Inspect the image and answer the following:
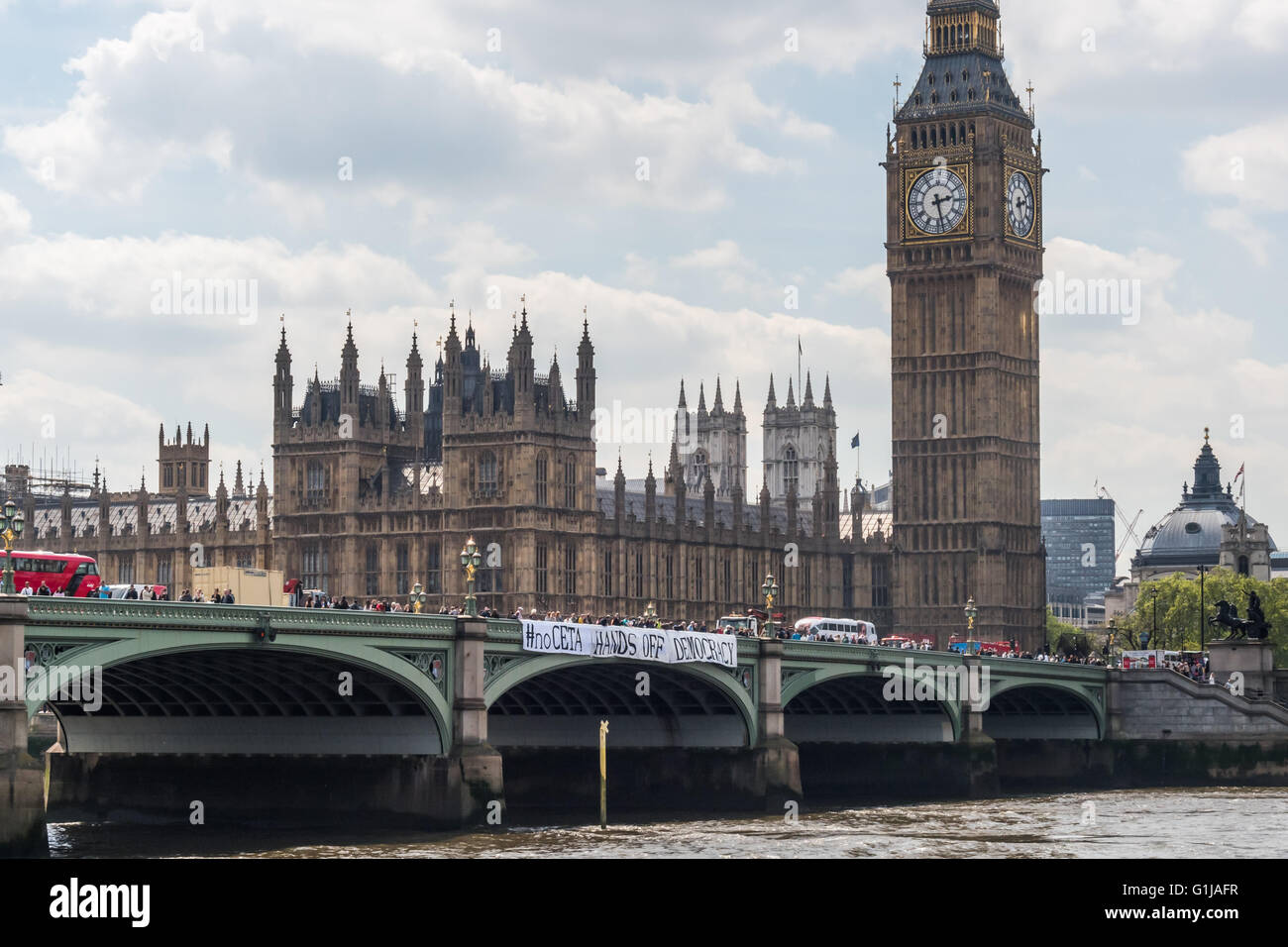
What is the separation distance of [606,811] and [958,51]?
8077 cm

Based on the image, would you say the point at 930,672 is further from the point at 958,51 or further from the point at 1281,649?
the point at 958,51

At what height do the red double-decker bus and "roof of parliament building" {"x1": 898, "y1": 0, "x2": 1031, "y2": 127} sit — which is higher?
"roof of parliament building" {"x1": 898, "y1": 0, "x2": 1031, "y2": 127}

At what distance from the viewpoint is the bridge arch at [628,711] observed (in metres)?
81.6

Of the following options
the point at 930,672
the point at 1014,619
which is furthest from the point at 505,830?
the point at 1014,619

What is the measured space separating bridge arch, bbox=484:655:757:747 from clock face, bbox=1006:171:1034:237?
70.6 metres

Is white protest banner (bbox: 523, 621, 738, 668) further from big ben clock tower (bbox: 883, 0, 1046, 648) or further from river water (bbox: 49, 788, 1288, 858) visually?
big ben clock tower (bbox: 883, 0, 1046, 648)

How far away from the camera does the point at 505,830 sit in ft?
229

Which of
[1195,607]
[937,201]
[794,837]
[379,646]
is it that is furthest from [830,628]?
[379,646]

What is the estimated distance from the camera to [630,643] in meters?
75.2

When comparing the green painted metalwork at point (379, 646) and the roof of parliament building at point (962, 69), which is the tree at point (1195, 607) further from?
the green painted metalwork at point (379, 646)

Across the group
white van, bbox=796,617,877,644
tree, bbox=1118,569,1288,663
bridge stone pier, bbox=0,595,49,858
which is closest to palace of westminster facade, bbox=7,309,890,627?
white van, bbox=796,617,877,644

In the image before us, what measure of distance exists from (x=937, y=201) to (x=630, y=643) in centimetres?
7918

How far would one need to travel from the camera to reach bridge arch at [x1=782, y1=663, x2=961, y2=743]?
94.2m

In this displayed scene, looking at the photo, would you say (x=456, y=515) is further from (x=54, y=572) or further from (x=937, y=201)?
(x=54, y=572)
